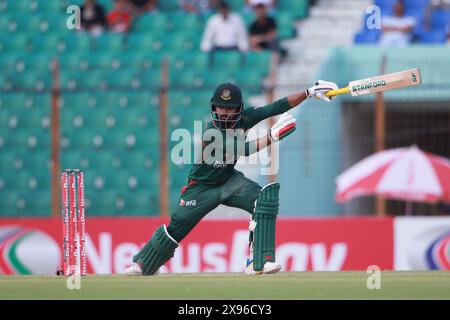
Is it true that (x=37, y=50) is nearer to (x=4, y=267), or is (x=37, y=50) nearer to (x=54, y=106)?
(x=54, y=106)

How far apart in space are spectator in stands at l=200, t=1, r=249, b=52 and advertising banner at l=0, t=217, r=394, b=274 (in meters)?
4.12

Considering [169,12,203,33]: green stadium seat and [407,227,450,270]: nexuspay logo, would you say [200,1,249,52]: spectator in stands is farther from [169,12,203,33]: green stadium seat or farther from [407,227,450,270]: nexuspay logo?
[407,227,450,270]: nexuspay logo

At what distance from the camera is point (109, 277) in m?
10.2

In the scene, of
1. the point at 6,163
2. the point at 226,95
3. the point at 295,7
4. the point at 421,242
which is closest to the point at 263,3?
the point at 295,7

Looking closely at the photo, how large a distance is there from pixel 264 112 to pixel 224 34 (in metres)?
7.94

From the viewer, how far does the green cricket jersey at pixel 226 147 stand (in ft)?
32.5

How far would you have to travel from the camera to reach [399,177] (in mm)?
15094

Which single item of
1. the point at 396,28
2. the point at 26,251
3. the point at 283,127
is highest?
the point at 396,28

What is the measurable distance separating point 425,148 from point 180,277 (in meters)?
7.00

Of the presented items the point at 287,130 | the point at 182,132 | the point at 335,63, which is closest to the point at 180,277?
the point at 287,130

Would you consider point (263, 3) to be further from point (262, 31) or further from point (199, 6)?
point (199, 6)

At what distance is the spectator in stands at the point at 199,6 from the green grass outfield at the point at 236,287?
9431mm

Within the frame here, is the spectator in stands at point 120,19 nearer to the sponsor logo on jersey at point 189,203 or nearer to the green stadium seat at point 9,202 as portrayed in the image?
the green stadium seat at point 9,202

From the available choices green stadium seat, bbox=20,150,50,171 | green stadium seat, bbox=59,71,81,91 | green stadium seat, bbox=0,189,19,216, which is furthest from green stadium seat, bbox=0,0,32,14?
green stadium seat, bbox=0,189,19,216
